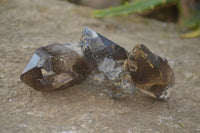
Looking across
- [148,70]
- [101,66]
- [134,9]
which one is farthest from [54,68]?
[134,9]

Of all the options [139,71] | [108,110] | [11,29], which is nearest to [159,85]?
[139,71]

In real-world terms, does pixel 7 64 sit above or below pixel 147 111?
above

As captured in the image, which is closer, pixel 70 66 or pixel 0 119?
pixel 0 119

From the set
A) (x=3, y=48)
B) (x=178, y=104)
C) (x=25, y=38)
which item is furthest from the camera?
(x=25, y=38)

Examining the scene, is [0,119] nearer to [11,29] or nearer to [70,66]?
[70,66]

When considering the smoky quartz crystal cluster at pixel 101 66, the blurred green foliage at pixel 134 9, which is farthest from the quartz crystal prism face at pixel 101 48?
the blurred green foliage at pixel 134 9

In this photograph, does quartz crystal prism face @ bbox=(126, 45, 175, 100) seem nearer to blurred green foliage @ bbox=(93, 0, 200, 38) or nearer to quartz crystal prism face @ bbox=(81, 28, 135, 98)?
quartz crystal prism face @ bbox=(81, 28, 135, 98)

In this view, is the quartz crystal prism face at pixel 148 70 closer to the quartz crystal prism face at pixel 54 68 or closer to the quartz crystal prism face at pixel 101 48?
the quartz crystal prism face at pixel 101 48

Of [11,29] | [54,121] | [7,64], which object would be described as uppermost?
[11,29]
